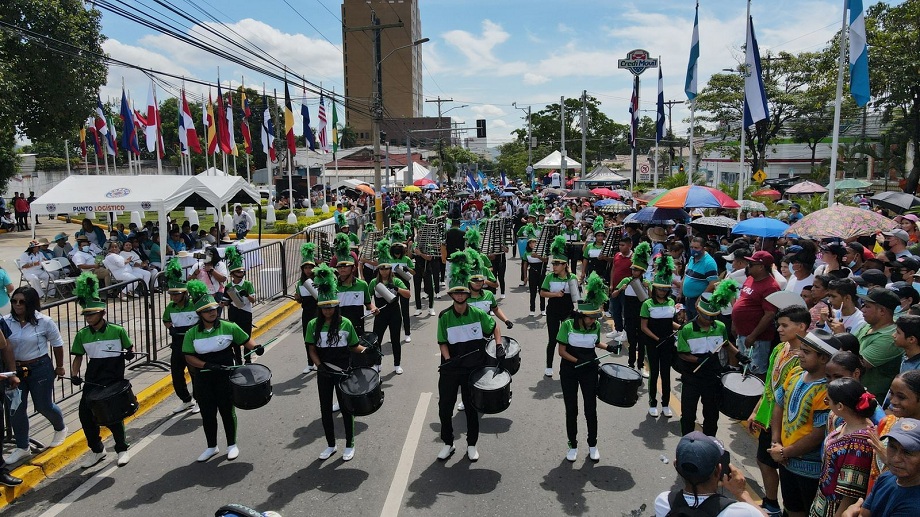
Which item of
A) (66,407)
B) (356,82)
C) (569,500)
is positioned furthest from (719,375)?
(356,82)

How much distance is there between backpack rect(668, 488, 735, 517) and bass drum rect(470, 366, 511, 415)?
2905 millimetres

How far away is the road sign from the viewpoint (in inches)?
1267

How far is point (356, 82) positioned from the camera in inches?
5315

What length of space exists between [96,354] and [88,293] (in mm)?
620

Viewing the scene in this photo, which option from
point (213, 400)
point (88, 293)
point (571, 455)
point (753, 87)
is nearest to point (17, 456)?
point (88, 293)

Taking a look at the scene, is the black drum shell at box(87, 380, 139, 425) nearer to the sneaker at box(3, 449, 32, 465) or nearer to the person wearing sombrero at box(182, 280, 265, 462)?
the person wearing sombrero at box(182, 280, 265, 462)

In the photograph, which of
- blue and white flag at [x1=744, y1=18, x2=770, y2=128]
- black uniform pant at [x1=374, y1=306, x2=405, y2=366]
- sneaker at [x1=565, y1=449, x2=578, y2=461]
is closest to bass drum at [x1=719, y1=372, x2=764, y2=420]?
sneaker at [x1=565, y1=449, x2=578, y2=461]

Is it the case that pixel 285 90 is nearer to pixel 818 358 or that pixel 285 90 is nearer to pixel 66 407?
→ pixel 66 407

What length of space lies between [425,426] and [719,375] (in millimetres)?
3222

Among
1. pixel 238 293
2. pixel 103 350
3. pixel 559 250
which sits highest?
pixel 559 250

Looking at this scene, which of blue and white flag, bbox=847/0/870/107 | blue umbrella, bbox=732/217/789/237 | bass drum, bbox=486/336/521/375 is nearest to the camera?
bass drum, bbox=486/336/521/375

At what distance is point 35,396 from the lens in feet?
20.4

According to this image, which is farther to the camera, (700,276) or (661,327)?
(700,276)

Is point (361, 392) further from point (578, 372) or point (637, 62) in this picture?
point (637, 62)
